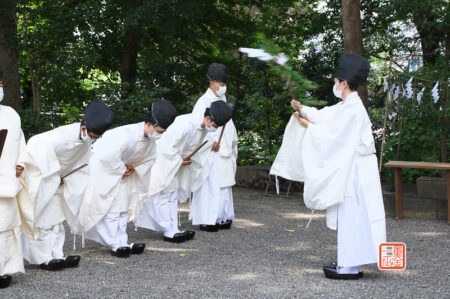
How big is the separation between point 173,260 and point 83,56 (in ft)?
21.5

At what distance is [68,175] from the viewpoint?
6238 mm

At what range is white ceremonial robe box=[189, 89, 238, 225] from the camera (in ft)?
27.7

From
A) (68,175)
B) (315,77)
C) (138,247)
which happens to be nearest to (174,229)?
(138,247)

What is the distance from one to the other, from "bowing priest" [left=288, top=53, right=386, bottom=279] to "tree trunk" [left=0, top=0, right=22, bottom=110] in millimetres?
8408

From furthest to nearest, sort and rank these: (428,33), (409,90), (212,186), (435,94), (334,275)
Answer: (428,33) < (409,90) < (435,94) < (212,186) < (334,275)

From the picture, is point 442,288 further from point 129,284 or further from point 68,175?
point 68,175

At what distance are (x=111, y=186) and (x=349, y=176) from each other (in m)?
2.61

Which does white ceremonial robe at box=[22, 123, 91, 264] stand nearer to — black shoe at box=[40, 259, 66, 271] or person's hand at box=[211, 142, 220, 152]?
black shoe at box=[40, 259, 66, 271]

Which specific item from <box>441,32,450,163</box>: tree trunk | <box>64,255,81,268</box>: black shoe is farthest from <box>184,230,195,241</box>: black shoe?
<box>441,32,450,163</box>: tree trunk

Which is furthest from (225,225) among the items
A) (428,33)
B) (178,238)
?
(428,33)

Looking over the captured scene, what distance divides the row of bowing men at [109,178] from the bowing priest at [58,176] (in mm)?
10

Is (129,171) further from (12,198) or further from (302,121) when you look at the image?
(302,121)

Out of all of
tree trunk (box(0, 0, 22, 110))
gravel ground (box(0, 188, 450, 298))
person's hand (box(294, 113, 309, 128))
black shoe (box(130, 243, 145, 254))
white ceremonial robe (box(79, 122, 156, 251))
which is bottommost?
gravel ground (box(0, 188, 450, 298))

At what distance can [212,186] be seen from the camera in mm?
8562
